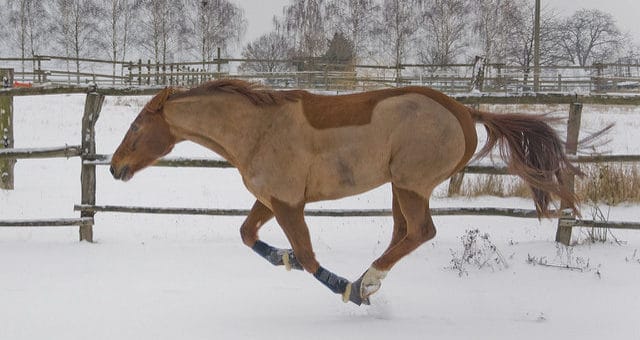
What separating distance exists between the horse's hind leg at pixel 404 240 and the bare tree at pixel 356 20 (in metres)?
27.6

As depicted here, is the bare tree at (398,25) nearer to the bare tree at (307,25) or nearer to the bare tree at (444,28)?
the bare tree at (444,28)

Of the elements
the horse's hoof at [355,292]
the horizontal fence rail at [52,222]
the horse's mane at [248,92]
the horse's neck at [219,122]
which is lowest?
the horizontal fence rail at [52,222]

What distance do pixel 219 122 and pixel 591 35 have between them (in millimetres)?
47420

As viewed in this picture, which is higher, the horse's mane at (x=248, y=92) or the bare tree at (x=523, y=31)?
the bare tree at (x=523, y=31)

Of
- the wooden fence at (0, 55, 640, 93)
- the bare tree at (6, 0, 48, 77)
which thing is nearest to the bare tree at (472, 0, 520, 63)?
the wooden fence at (0, 55, 640, 93)

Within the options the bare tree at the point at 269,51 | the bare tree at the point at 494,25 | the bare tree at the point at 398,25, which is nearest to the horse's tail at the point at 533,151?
the bare tree at the point at 494,25

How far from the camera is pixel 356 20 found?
1206 inches

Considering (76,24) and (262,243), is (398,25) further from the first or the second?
(262,243)

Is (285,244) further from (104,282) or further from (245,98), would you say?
(245,98)

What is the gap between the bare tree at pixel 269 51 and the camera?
34094 millimetres

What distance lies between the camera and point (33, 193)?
7926mm

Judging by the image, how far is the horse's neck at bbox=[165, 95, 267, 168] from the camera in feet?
11.4

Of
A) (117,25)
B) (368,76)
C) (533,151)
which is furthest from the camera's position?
(117,25)

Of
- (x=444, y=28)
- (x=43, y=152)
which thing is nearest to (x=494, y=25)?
(x=444, y=28)
